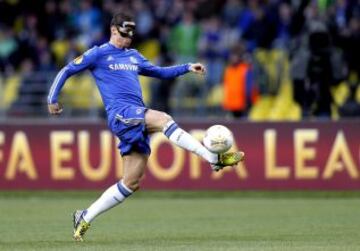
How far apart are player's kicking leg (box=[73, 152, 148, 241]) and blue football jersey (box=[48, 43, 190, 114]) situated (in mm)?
587

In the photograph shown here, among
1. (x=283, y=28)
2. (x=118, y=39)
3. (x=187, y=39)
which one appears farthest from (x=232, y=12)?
(x=118, y=39)

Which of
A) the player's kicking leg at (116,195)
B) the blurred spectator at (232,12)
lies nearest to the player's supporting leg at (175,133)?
the player's kicking leg at (116,195)

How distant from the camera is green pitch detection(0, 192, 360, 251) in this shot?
11.4 metres

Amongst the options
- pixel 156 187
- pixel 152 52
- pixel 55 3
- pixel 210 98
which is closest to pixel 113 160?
pixel 156 187

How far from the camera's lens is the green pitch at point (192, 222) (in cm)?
1137

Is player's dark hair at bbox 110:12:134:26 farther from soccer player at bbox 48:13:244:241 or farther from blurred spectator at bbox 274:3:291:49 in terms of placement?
blurred spectator at bbox 274:3:291:49

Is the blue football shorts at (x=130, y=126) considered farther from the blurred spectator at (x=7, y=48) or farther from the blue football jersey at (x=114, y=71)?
the blurred spectator at (x=7, y=48)

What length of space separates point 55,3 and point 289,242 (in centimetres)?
1587

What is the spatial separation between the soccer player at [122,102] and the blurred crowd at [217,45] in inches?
321

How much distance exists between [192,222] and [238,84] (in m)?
7.16

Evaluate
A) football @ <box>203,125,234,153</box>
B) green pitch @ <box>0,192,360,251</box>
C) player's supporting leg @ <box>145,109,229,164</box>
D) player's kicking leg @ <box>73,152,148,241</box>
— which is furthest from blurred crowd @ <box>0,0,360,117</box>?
football @ <box>203,125,234,153</box>

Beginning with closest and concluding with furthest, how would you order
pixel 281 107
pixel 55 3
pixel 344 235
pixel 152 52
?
pixel 344 235 → pixel 281 107 → pixel 152 52 → pixel 55 3

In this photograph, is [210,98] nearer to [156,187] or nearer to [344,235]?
[156,187]

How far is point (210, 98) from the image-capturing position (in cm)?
2256
